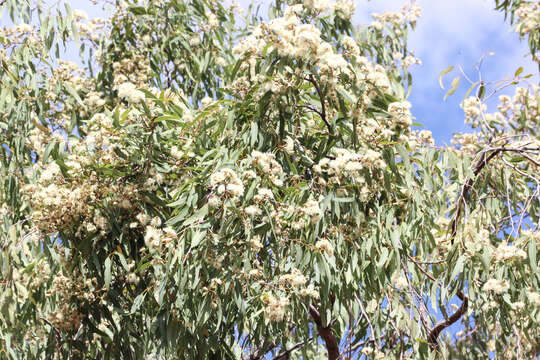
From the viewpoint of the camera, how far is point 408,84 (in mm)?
4176

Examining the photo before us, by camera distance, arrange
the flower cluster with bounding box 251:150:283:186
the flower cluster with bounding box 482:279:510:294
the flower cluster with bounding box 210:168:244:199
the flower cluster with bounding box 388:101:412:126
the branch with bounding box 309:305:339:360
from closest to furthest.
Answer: the flower cluster with bounding box 210:168:244:199, the flower cluster with bounding box 251:150:283:186, the flower cluster with bounding box 388:101:412:126, the flower cluster with bounding box 482:279:510:294, the branch with bounding box 309:305:339:360

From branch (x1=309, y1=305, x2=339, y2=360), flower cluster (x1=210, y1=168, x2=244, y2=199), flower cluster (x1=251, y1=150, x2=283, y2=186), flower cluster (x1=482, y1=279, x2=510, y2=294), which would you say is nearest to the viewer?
flower cluster (x1=210, y1=168, x2=244, y2=199)

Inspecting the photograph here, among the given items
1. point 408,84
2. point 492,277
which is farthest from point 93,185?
point 408,84

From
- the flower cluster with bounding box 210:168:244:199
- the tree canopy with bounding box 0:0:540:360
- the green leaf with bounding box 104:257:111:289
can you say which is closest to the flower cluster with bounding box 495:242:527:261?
the tree canopy with bounding box 0:0:540:360

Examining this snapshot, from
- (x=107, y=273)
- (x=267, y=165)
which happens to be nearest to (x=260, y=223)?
(x=267, y=165)

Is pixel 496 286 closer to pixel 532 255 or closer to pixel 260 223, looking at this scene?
pixel 532 255

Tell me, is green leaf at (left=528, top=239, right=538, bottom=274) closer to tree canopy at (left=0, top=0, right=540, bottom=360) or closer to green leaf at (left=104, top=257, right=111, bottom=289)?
tree canopy at (left=0, top=0, right=540, bottom=360)

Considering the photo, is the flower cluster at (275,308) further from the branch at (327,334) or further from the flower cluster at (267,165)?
the branch at (327,334)

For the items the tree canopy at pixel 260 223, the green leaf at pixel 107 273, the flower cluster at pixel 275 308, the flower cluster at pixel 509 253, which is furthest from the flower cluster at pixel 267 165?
the flower cluster at pixel 509 253

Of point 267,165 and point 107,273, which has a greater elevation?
point 267,165

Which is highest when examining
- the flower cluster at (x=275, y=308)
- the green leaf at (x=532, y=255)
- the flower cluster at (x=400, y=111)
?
the flower cluster at (x=400, y=111)

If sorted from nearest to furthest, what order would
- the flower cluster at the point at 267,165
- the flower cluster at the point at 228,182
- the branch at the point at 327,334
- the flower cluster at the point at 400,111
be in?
1. the flower cluster at the point at 228,182
2. the flower cluster at the point at 267,165
3. the flower cluster at the point at 400,111
4. the branch at the point at 327,334

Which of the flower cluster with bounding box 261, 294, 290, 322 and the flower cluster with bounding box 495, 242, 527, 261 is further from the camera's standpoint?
the flower cluster with bounding box 495, 242, 527, 261

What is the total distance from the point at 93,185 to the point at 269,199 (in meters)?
0.69
